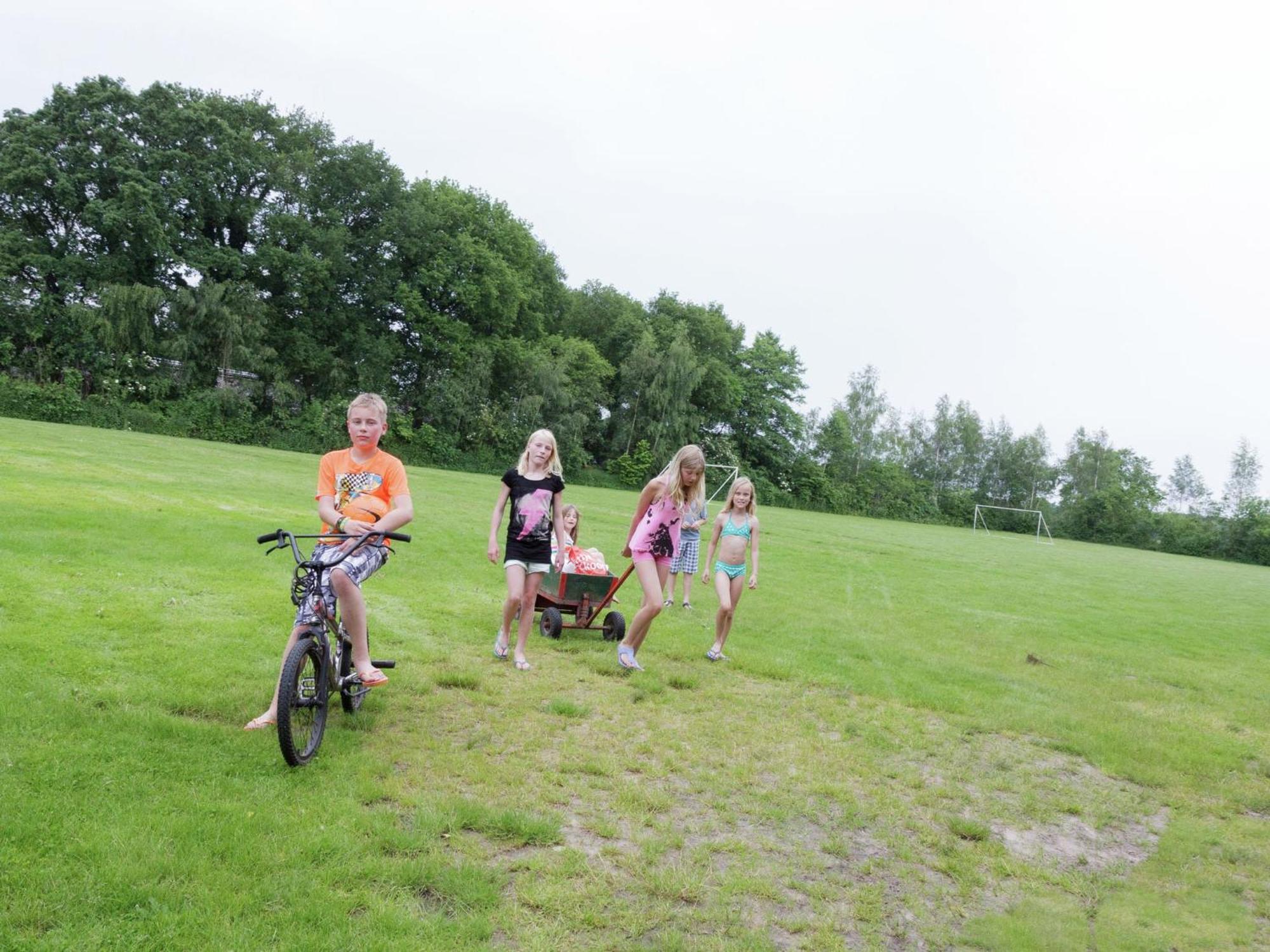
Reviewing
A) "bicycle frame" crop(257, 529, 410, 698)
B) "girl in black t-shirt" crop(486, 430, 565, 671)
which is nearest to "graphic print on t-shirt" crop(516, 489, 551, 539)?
"girl in black t-shirt" crop(486, 430, 565, 671)

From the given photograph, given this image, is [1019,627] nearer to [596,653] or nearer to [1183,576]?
[596,653]

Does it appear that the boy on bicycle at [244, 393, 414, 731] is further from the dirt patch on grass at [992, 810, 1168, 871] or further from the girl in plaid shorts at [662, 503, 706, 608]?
the girl in plaid shorts at [662, 503, 706, 608]

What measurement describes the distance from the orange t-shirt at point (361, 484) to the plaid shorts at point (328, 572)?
0.70 feet

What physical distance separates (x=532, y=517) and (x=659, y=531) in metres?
1.17

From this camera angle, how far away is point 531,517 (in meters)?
6.59

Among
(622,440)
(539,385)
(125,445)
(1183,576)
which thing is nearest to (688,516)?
(125,445)

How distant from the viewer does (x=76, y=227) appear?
1566 inches

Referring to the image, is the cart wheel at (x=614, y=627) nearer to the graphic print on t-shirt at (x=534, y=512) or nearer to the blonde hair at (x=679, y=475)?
the blonde hair at (x=679, y=475)

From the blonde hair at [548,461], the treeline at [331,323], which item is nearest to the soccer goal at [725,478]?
the treeline at [331,323]

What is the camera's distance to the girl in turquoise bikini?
26.2 feet

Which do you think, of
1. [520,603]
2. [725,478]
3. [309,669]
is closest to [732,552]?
[520,603]

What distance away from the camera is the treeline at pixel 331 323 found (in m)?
37.7

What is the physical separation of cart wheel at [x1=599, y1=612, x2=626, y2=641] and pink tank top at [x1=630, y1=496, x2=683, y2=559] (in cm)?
141

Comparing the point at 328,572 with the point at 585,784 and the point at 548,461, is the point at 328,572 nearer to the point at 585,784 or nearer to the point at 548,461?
the point at 585,784
